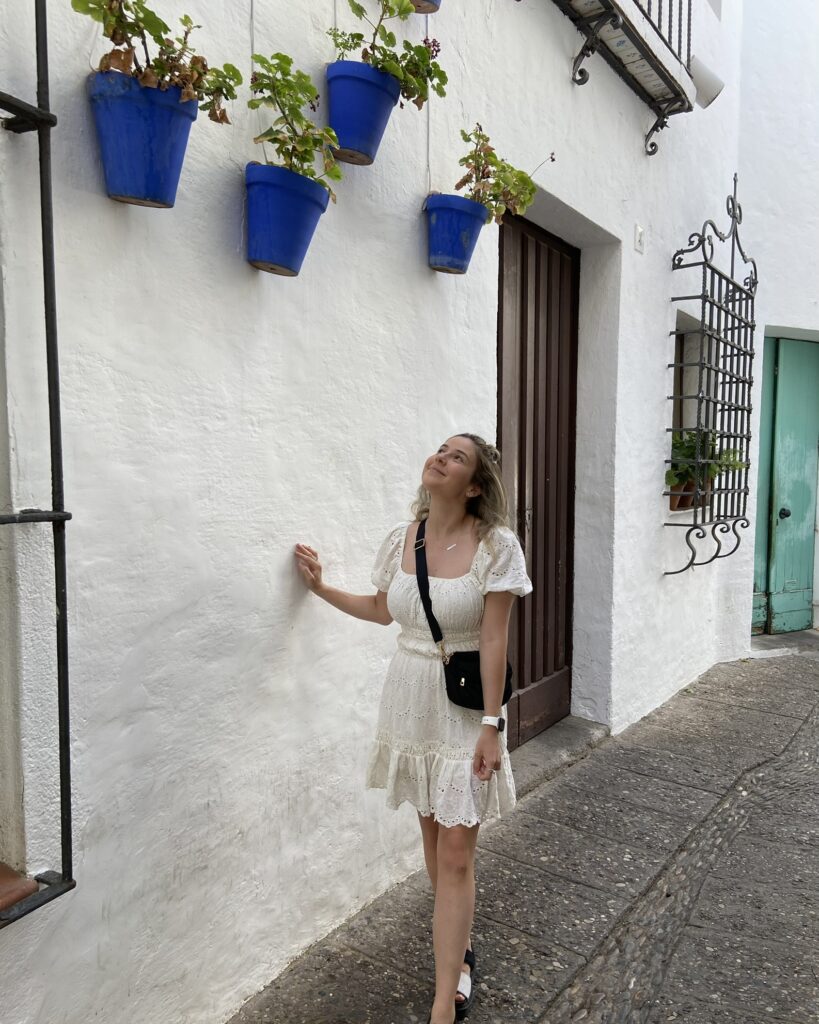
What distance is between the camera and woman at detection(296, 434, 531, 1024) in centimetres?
206

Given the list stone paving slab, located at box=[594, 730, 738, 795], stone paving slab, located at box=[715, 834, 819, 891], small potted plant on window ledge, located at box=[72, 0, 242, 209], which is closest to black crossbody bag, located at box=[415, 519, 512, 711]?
small potted plant on window ledge, located at box=[72, 0, 242, 209]

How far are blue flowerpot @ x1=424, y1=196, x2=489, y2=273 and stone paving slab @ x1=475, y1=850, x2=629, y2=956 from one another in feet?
7.04

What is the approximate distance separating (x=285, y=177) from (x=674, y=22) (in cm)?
413

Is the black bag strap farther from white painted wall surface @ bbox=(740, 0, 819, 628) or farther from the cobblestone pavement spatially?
white painted wall surface @ bbox=(740, 0, 819, 628)

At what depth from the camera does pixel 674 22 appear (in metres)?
4.93

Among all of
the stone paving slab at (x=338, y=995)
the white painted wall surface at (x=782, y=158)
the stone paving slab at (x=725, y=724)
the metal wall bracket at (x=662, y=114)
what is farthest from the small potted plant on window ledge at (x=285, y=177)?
the white painted wall surface at (x=782, y=158)

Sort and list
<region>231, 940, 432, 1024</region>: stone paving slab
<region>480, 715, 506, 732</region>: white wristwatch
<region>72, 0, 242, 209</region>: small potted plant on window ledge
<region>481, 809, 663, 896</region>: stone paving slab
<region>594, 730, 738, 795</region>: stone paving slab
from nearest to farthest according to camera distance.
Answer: <region>72, 0, 242, 209</region>: small potted plant on window ledge → <region>480, 715, 506, 732</region>: white wristwatch → <region>231, 940, 432, 1024</region>: stone paving slab → <region>481, 809, 663, 896</region>: stone paving slab → <region>594, 730, 738, 795</region>: stone paving slab

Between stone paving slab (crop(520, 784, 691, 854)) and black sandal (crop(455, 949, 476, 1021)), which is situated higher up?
black sandal (crop(455, 949, 476, 1021))

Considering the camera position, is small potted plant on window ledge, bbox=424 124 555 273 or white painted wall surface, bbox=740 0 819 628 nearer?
small potted plant on window ledge, bbox=424 124 555 273

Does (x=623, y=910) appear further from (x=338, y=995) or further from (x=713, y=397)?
(x=713, y=397)

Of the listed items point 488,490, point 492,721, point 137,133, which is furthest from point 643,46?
point 492,721

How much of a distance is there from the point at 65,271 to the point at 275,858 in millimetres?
1621

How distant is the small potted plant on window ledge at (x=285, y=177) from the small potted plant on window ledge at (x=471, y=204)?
2.40 ft

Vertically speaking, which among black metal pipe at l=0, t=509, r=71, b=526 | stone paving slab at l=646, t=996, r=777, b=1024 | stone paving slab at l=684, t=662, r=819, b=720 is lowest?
stone paving slab at l=684, t=662, r=819, b=720
